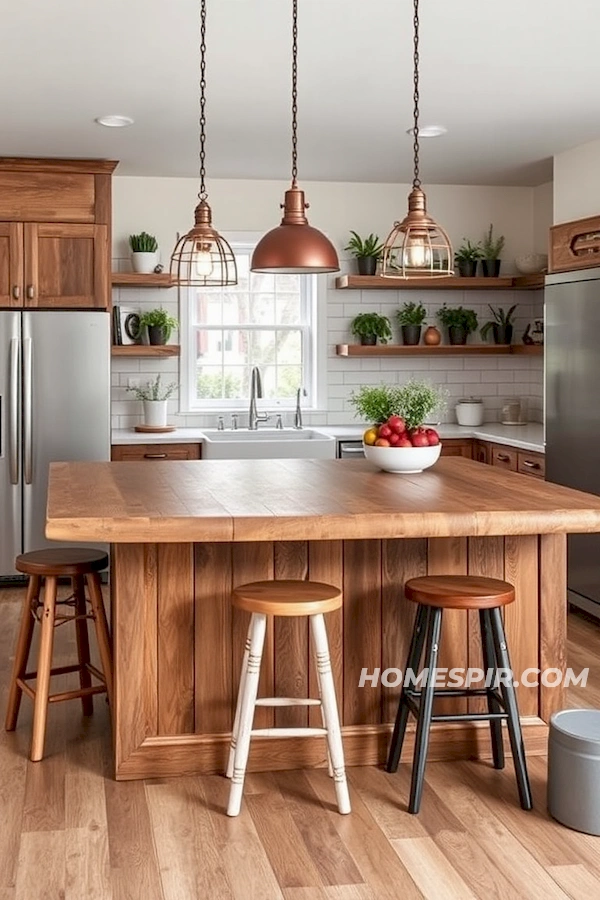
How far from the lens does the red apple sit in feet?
13.7

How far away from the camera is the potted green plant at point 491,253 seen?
741cm

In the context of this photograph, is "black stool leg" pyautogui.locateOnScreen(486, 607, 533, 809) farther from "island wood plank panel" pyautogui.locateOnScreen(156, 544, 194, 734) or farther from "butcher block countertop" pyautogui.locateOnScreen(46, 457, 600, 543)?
"island wood plank panel" pyautogui.locateOnScreen(156, 544, 194, 734)

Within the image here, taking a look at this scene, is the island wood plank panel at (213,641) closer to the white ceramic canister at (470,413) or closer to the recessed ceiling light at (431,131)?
the recessed ceiling light at (431,131)

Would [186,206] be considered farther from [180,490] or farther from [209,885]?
[209,885]

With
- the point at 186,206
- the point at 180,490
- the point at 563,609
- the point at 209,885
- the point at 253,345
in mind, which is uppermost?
the point at 186,206

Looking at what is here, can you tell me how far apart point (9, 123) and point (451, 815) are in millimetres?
4011

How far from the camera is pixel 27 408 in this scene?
6.44m

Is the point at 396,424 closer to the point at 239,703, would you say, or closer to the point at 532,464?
the point at 239,703

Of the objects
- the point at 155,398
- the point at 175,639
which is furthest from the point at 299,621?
the point at 155,398

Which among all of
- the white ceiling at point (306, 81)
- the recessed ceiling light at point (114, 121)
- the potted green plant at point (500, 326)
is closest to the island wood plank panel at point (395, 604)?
the white ceiling at point (306, 81)

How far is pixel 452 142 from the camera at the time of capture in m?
6.00

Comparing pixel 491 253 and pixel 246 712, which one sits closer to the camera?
pixel 246 712

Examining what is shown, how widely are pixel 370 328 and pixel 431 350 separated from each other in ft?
1.40

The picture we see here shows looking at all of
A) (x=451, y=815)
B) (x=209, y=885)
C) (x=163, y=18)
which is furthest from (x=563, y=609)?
(x=163, y=18)
